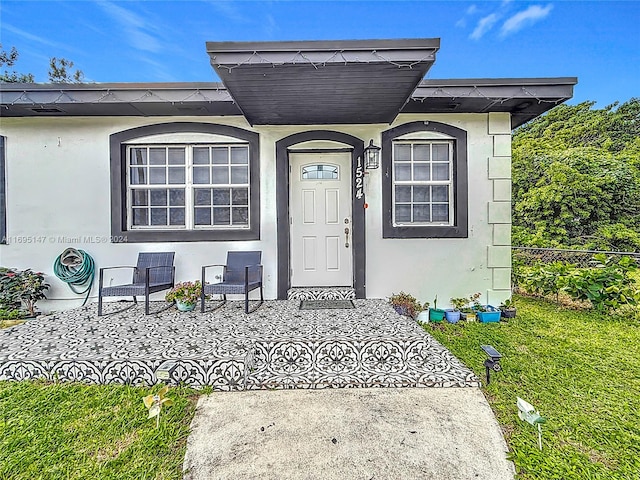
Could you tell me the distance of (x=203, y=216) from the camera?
510 centimetres

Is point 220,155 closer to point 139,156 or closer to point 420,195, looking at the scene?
point 139,156

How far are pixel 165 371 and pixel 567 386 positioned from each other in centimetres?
334

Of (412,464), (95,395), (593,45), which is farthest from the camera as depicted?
(593,45)

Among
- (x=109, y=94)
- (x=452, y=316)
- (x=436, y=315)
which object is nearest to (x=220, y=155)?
(x=109, y=94)

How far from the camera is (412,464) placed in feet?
6.17

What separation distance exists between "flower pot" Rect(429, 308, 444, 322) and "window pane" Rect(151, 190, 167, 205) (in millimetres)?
4311

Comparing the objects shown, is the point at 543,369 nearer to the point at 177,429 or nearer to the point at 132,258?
the point at 177,429

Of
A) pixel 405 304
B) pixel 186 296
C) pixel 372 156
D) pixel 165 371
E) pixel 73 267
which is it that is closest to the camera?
pixel 165 371

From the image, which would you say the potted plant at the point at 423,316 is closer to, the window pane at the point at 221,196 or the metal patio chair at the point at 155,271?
the window pane at the point at 221,196

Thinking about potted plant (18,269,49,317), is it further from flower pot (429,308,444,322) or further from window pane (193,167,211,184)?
flower pot (429,308,444,322)

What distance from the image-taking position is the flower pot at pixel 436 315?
4.79 meters

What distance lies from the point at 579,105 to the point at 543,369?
1705cm

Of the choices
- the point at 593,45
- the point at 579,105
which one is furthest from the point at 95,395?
the point at 579,105

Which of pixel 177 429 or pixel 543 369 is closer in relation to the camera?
pixel 177 429
